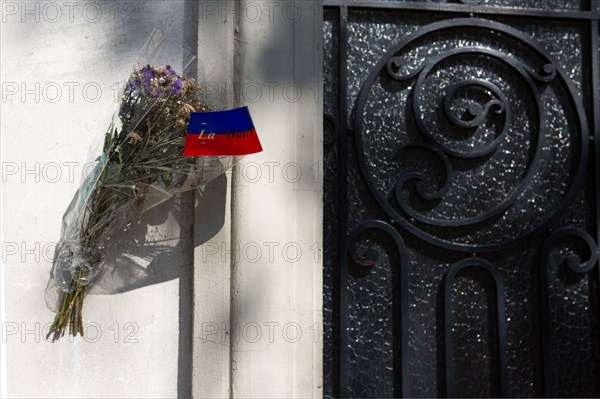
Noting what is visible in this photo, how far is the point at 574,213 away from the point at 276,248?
1196 millimetres

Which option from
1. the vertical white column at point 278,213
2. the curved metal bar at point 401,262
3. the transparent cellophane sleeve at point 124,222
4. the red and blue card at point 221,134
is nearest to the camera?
the red and blue card at point 221,134

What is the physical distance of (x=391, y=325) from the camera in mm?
2900

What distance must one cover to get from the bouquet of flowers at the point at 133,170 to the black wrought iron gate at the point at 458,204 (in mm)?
656

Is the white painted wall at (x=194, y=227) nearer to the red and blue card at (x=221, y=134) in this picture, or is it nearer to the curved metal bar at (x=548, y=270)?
the red and blue card at (x=221, y=134)

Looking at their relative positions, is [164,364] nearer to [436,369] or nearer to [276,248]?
[276,248]

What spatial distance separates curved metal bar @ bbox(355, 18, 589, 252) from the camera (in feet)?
9.57

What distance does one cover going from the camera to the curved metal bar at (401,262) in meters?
2.87

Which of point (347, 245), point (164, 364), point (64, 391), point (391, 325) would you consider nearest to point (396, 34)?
point (347, 245)

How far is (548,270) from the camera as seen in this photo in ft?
9.78

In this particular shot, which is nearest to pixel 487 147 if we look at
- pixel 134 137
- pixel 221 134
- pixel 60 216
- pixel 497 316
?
pixel 497 316

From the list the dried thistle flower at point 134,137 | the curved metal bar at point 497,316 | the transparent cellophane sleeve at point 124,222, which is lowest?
the curved metal bar at point 497,316

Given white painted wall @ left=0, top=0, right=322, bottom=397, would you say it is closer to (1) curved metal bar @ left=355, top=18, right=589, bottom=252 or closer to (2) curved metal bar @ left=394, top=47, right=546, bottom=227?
(1) curved metal bar @ left=355, top=18, right=589, bottom=252

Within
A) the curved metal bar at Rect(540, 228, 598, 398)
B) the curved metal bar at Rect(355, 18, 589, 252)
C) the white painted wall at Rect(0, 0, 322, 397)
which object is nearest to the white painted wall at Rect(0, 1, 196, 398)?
the white painted wall at Rect(0, 0, 322, 397)

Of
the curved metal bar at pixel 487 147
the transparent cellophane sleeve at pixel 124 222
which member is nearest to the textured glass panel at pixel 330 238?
the curved metal bar at pixel 487 147
